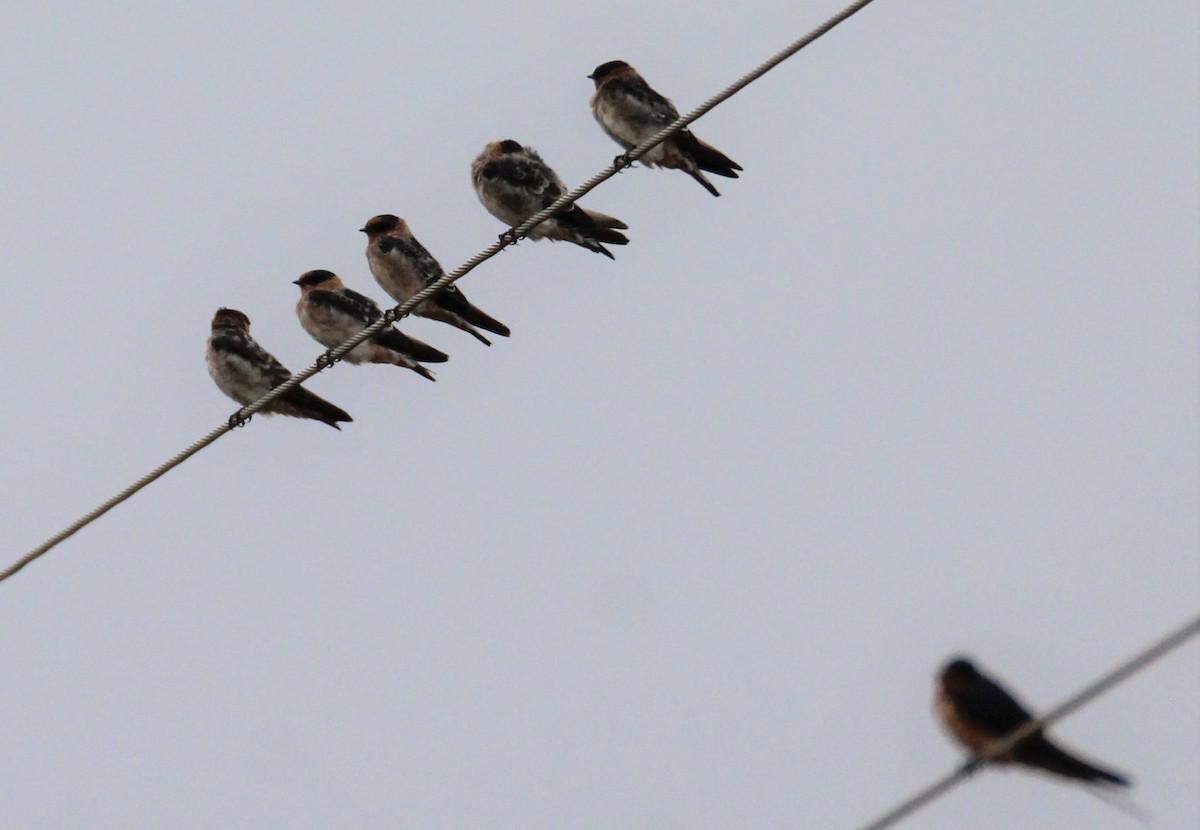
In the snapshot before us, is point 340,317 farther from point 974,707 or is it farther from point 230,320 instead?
point 974,707

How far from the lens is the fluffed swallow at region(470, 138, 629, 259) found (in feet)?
49.1

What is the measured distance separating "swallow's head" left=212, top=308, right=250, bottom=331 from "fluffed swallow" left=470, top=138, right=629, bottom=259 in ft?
6.58

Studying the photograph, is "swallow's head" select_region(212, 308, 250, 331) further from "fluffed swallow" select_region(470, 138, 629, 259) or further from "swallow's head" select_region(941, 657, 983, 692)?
"swallow's head" select_region(941, 657, 983, 692)

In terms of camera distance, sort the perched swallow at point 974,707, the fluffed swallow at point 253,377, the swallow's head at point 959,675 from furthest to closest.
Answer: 1. the fluffed swallow at point 253,377
2. the swallow's head at point 959,675
3. the perched swallow at point 974,707

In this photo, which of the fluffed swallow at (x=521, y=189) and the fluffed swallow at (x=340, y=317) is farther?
the fluffed swallow at (x=340, y=317)

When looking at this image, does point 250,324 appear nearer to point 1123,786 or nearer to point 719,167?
point 719,167

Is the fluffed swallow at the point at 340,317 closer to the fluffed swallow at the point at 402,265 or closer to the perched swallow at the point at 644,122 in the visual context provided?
the fluffed swallow at the point at 402,265

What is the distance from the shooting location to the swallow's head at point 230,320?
1591 cm

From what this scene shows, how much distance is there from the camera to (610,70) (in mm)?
16172

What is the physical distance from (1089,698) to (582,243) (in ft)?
29.0

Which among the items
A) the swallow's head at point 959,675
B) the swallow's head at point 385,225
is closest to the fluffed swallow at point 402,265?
the swallow's head at point 385,225

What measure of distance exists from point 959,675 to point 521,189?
6.04 metres

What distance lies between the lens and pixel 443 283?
11773mm

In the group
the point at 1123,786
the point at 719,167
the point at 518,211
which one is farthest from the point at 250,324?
the point at 1123,786
